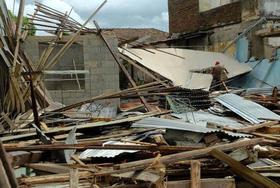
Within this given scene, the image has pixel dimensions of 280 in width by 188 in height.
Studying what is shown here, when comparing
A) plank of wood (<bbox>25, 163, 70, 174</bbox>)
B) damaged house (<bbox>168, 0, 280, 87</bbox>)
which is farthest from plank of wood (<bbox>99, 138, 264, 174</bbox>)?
damaged house (<bbox>168, 0, 280, 87</bbox>)

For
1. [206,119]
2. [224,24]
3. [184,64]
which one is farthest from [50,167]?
[224,24]

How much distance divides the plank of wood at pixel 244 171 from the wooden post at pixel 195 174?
0.68ft

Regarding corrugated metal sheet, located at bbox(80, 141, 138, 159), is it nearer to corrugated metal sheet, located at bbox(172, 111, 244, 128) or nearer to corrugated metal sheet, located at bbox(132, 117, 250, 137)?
corrugated metal sheet, located at bbox(132, 117, 250, 137)

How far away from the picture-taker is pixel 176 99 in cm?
908

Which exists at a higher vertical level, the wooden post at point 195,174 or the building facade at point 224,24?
the building facade at point 224,24

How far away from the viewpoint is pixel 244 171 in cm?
438

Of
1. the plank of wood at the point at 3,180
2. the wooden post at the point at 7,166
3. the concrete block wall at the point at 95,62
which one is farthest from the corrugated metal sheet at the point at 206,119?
the plank of wood at the point at 3,180

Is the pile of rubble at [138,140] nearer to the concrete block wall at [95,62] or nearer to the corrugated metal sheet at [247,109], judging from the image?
the corrugated metal sheet at [247,109]

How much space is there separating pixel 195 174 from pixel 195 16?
18.0m

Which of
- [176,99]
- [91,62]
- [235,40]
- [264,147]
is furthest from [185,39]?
[264,147]

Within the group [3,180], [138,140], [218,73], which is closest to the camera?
[3,180]

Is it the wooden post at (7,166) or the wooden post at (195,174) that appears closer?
the wooden post at (7,166)

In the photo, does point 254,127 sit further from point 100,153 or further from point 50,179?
point 50,179

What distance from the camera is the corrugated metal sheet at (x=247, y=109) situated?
7.75m
